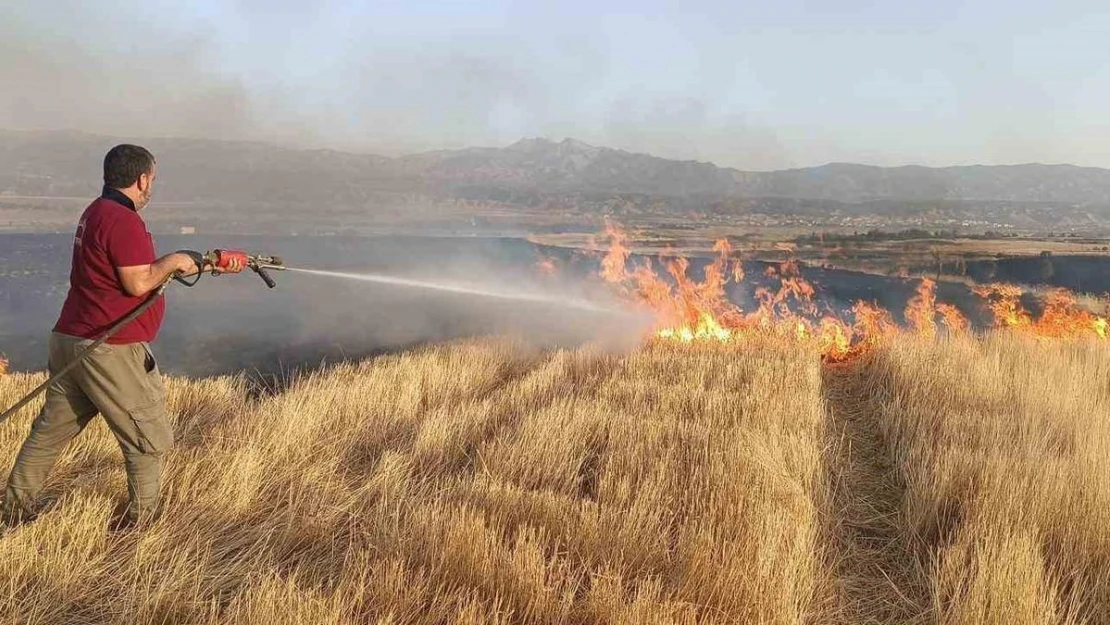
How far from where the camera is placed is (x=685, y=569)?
3.60 metres

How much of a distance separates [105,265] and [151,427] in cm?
97

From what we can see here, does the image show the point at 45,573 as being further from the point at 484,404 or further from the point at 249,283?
the point at 249,283

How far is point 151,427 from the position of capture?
386cm

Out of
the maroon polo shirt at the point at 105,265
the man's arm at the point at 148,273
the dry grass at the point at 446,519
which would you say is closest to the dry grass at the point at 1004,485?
the dry grass at the point at 446,519

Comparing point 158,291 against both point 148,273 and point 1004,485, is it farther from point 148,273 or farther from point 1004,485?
point 1004,485

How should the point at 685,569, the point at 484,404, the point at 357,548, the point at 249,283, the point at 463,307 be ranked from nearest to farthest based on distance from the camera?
Answer: the point at 685,569
the point at 357,548
the point at 484,404
the point at 463,307
the point at 249,283

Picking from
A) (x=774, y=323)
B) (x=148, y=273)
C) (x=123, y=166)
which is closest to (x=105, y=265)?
(x=148, y=273)

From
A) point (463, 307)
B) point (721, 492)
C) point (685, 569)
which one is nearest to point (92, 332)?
point (685, 569)

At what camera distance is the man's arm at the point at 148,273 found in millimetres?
3639

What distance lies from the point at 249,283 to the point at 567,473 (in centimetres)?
4506

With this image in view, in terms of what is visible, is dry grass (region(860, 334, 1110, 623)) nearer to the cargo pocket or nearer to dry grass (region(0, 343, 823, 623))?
dry grass (region(0, 343, 823, 623))

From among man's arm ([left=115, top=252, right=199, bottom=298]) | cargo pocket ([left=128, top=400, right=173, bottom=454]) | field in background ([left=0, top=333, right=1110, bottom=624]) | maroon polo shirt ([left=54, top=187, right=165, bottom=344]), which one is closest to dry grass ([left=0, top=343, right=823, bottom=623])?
field in background ([left=0, top=333, right=1110, bottom=624])

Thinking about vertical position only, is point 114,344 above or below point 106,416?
above

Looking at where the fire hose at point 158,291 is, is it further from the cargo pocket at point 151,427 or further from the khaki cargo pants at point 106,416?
the cargo pocket at point 151,427
